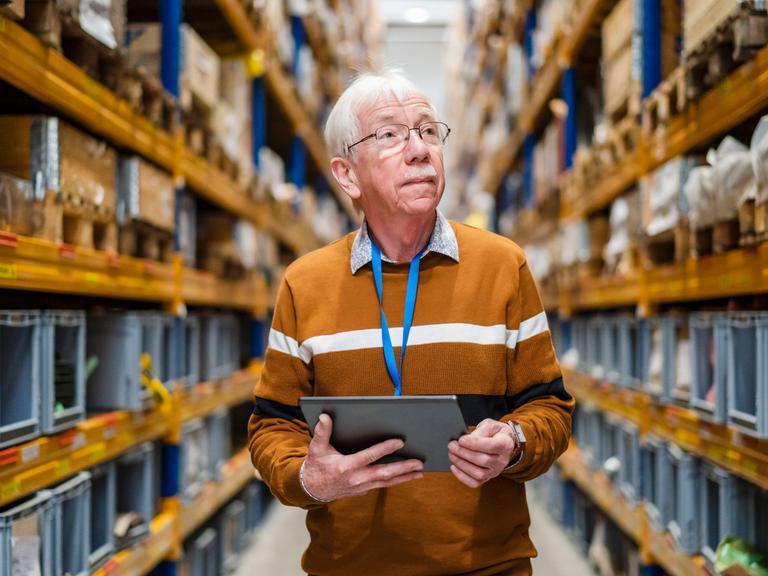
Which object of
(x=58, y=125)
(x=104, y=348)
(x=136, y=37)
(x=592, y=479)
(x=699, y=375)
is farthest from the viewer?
(x=592, y=479)

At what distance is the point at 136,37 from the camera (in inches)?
160

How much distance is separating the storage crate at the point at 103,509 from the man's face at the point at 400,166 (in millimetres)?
1742

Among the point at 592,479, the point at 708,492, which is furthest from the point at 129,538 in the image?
the point at 592,479

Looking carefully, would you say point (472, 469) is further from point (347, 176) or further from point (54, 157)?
Answer: point (54, 157)

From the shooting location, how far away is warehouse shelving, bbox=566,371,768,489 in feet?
8.21

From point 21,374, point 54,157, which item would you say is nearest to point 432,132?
point 54,157

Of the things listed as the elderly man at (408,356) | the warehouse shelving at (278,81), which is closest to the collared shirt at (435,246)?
the elderly man at (408,356)

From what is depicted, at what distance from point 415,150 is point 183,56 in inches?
99.7

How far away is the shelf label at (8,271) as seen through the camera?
217 cm

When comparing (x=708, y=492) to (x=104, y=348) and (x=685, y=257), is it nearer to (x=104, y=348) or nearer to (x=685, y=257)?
(x=685, y=257)

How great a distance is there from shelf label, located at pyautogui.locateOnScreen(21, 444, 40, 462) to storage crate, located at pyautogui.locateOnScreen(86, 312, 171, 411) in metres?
0.82

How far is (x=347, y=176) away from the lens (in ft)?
6.81

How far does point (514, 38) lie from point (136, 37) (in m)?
5.32

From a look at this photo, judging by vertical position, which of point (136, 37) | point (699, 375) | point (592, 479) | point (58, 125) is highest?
point (136, 37)
